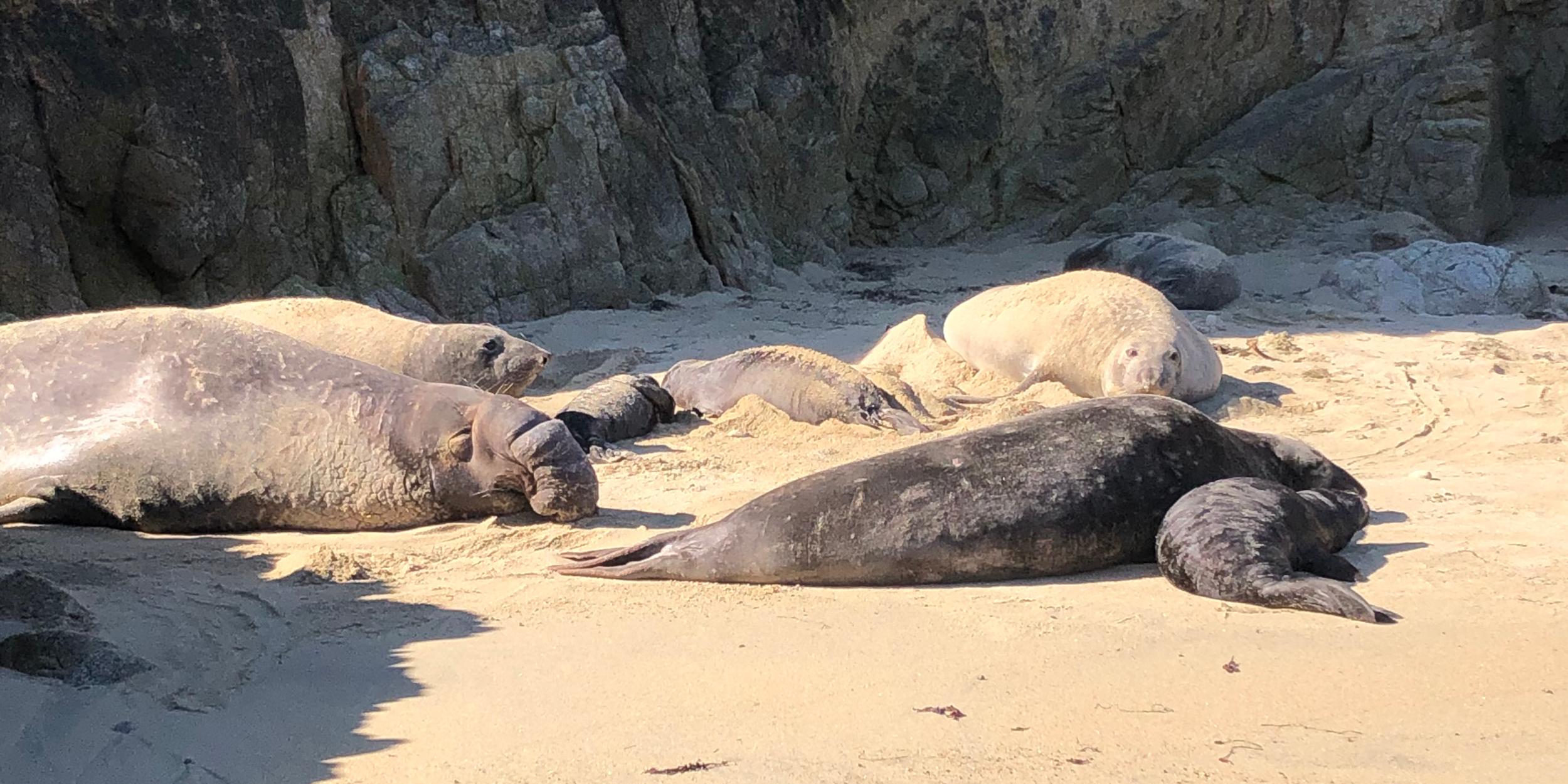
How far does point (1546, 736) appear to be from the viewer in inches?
106

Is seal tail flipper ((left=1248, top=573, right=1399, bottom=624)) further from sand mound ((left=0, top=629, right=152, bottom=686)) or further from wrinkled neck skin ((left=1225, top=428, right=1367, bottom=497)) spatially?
sand mound ((left=0, top=629, right=152, bottom=686))

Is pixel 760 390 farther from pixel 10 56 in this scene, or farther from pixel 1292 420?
pixel 10 56

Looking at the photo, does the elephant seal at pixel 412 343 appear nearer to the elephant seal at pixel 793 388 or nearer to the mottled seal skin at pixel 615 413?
the mottled seal skin at pixel 615 413

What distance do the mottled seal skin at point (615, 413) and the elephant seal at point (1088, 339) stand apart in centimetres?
142

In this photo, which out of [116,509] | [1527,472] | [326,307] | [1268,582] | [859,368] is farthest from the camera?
[859,368]

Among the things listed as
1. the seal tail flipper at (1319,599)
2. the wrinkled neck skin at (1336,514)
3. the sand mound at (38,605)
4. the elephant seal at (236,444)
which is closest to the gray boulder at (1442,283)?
the wrinkled neck skin at (1336,514)

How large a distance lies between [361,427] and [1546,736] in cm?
350

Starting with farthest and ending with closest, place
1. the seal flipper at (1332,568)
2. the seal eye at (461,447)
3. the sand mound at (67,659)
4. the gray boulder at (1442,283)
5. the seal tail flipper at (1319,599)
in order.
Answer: the gray boulder at (1442,283)
the seal eye at (461,447)
the seal flipper at (1332,568)
the seal tail flipper at (1319,599)
the sand mound at (67,659)

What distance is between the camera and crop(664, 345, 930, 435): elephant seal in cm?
640

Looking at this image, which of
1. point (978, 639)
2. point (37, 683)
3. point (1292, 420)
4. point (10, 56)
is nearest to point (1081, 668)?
point (978, 639)

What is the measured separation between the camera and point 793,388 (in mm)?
6668

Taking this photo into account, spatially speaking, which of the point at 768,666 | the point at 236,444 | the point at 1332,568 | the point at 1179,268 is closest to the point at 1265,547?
the point at 1332,568

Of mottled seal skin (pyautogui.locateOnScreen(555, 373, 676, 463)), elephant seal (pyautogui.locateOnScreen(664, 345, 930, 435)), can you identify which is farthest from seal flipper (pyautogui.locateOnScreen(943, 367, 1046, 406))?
mottled seal skin (pyautogui.locateOnScreen(555, 373, 676, 463))

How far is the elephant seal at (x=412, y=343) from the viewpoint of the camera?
259 inches
